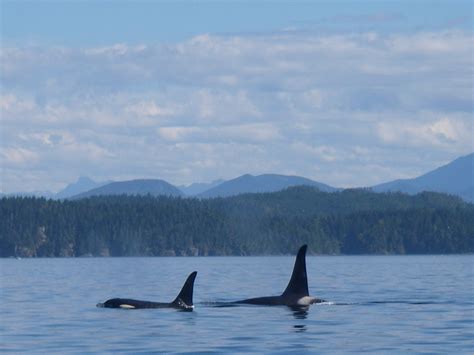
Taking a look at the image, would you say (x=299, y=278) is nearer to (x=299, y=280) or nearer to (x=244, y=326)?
(x=299, y=280)

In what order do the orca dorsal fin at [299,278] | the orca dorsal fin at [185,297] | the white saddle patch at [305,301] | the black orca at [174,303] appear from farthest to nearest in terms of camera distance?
the white saddle patch at [305,301], the orca dorsal fin at [299,278], the orca dorsal fin at [185,297], the black orca at [174,303]

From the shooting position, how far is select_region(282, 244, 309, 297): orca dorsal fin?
4666 cm

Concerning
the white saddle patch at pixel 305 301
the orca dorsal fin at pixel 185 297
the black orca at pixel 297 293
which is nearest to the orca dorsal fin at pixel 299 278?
the black orca at pixel 297 293

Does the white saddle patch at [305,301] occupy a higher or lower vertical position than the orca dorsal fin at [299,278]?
lower

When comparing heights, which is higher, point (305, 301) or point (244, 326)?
point (305, 301)

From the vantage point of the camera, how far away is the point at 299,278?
47.0 metres

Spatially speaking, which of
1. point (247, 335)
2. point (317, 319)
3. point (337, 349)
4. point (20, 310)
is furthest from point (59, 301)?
point (337, 349)

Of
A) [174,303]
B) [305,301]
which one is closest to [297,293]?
[305,301]

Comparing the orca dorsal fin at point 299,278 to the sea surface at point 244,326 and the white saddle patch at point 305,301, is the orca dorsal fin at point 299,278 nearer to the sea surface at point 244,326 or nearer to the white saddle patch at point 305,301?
the white saddle patch at point 305,301

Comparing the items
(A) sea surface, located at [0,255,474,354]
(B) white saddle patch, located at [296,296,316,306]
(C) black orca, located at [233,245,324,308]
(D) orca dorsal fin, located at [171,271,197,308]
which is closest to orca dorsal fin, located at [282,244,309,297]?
(C) black orca, located at [233,245,324,308]

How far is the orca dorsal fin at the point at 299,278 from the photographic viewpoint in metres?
46.7

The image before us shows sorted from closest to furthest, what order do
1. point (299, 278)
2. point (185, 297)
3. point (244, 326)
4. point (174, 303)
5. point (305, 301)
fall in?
1. point (244, 326)
2. point (174, 303)
3. point (185, 297)
4. point (299, 278)
5. point (305, 301)

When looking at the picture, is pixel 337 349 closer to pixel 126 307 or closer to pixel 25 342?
pixel 25 342

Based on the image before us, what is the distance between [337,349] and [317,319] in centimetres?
897
